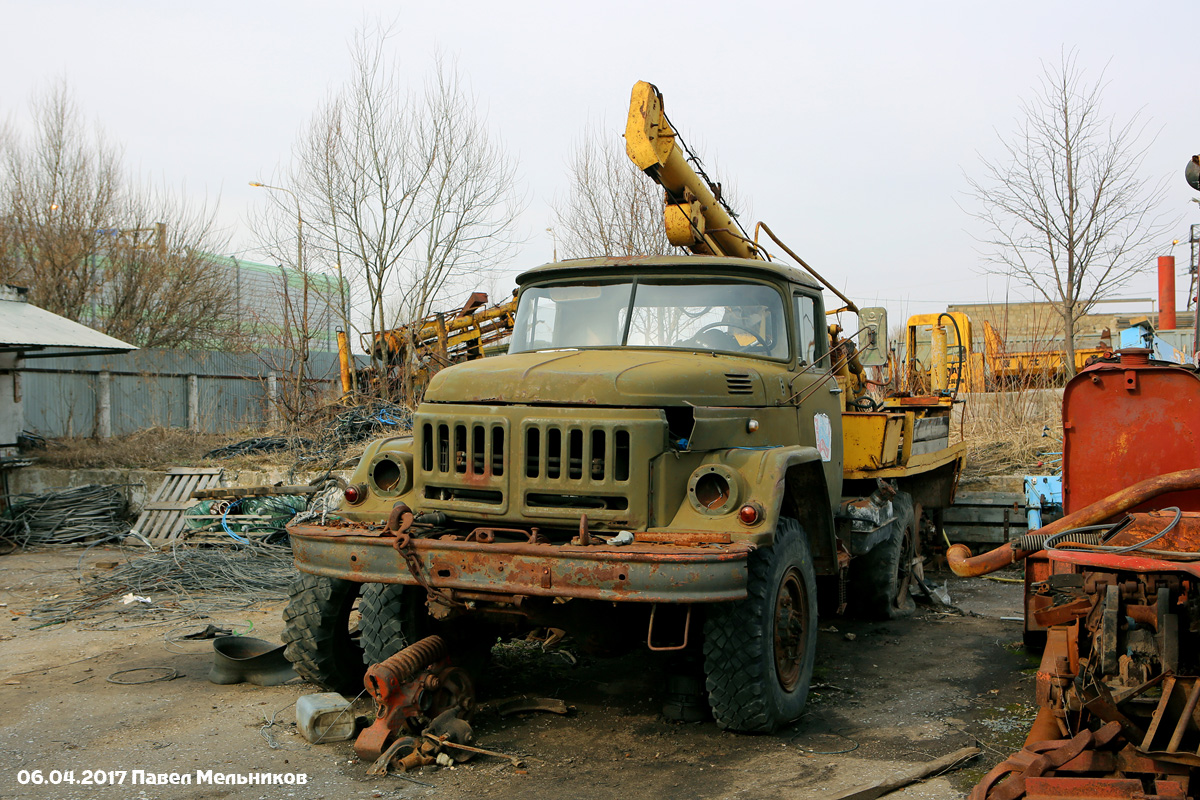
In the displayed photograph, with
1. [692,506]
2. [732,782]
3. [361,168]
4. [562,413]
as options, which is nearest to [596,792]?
[732,782]

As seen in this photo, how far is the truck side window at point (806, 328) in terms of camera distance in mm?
6004

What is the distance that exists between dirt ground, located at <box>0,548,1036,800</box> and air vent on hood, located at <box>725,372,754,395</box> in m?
1.76

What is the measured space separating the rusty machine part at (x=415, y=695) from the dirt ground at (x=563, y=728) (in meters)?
0.16

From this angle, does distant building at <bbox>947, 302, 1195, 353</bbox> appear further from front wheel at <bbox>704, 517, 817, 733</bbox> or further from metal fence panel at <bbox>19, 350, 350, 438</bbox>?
metal fence panel at <bbox>19, 350, 350, 438</bbox>

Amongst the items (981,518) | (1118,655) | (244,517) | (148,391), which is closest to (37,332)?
(244,517)

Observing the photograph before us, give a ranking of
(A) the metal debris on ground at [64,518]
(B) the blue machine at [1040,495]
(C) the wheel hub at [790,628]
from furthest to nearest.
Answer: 1. (A) the metal debris on ground at [64,518]
2. (B) the blue machine at [1040,495]
3. (C) the wheel hub at [790,628]

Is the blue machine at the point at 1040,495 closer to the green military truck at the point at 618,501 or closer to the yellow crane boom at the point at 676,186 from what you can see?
the yellow crane boom at the point at 676,186

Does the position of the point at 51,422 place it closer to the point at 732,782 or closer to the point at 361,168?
the point at 361,168

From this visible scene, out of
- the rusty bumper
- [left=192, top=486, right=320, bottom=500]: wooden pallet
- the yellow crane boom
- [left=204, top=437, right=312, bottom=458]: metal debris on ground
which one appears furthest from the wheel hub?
[left=204, top=437, right=312, bottom=458]: metal debris on ground

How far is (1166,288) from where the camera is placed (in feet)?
59.9

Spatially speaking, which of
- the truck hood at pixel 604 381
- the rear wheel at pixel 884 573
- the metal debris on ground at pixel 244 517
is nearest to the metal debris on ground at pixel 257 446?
the metal debris on ground at pixel 244 517

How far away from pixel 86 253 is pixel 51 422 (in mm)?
Answer: 5727

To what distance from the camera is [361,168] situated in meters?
16.2

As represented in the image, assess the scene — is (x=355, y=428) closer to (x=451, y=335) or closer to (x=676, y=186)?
(x=451, y=335)
